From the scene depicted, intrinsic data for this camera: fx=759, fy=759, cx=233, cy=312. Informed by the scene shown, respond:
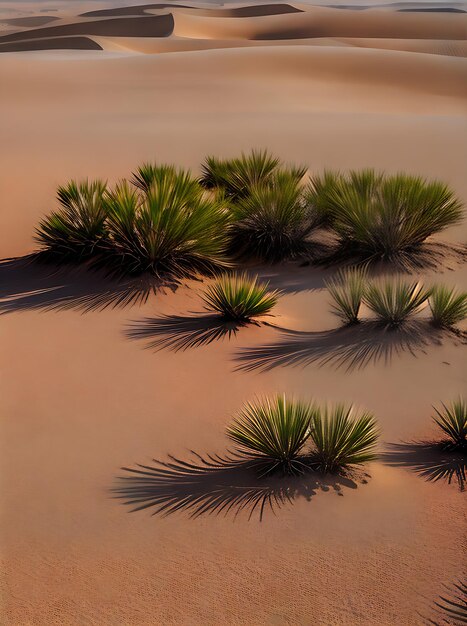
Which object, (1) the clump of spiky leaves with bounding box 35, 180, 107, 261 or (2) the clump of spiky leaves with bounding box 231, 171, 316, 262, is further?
(2) the clump of spiky leaves with bounding box 231, 171, 316, 262

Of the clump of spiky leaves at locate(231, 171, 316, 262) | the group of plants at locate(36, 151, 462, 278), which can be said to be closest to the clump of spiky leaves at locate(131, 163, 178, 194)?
the group of plants at locate(36, 151, 462, 278)

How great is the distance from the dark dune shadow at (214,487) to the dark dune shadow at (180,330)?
6.32 ft

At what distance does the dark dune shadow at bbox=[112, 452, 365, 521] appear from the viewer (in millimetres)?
4262

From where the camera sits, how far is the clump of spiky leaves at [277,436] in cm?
453

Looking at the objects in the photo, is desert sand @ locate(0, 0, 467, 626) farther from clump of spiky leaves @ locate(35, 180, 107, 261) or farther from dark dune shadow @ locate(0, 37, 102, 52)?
dark dune shadow @ locate(0, 37, 102, 52)

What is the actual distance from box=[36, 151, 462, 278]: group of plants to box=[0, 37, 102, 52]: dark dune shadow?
46.3m

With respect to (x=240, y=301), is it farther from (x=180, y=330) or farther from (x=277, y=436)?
(x=277, y=436)

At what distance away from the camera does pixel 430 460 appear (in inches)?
186

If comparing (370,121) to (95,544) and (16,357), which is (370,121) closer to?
(16,357)

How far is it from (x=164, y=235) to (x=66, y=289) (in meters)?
1.19

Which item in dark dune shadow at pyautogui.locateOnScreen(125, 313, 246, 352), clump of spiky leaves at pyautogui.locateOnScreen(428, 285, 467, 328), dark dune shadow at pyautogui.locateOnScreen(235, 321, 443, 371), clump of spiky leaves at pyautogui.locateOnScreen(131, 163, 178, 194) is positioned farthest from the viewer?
clump of spiky leaves at pyautogui.locateOnScreen(131, 163, 178, 194)

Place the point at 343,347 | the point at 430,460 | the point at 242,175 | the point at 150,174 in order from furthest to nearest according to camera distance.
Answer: the point at 242,175 → the point at 150,174 → the point at 343,347 → the point at 430,460

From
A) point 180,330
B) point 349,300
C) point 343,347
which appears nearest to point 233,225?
point 349,300

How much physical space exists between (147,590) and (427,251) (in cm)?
643
